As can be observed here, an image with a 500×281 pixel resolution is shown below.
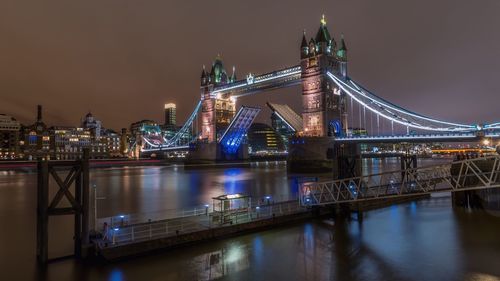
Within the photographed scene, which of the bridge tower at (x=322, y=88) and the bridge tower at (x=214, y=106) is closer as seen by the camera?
the bridge tower at (x=322, y=88)

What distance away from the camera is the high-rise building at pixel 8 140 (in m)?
122

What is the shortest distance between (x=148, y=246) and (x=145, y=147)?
13917 centimetres

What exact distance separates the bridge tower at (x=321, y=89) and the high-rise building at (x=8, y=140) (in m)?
104

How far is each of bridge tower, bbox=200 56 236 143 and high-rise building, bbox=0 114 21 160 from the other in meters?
66.8

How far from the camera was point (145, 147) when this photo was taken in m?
147

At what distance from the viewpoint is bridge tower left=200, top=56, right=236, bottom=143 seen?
343 ft

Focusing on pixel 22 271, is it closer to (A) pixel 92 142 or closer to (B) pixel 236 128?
(B) pixel 236 128

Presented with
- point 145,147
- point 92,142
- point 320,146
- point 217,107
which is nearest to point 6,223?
point 320,146

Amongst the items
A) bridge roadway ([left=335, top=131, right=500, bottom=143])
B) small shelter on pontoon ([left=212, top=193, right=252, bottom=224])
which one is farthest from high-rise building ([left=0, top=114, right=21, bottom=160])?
small shelter on pontoon ([left=212, top=193, right=252, bottom=224])

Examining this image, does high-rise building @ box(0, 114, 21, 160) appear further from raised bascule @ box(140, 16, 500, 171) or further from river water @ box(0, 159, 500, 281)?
river water @ box(0, 159, 500, 281)

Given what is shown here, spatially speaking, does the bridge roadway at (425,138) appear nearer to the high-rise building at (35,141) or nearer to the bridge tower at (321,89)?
the bridge tower at (321,89)

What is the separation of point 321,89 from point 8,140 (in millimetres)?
110058

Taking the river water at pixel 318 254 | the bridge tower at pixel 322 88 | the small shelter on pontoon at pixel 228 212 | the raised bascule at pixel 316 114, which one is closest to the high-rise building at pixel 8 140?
the raised bascule at pixel 316 114

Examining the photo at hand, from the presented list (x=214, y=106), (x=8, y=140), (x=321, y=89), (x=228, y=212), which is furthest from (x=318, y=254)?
(x=8, y=140)
